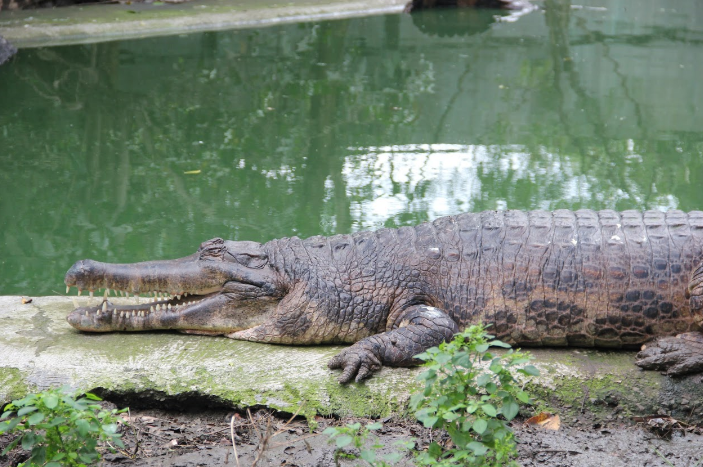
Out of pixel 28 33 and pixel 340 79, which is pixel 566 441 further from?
pixel 28 33

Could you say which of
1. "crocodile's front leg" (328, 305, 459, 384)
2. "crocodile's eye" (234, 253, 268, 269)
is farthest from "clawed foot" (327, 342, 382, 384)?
"crocodile's eye" (234, 253, 268, 269)

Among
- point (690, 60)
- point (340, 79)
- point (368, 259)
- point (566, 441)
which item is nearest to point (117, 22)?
point (340, 79)

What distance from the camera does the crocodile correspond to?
392 cm

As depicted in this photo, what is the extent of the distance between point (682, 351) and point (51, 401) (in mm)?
2918

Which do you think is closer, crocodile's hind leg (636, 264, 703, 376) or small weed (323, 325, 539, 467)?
small weed (323, 325, 539, 467)

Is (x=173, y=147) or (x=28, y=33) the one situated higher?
(x=28, y=33)

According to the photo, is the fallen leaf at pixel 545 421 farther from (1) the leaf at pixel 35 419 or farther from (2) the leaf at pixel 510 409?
(1) the leaf at pixel 35 419

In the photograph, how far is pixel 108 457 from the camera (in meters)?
3.32


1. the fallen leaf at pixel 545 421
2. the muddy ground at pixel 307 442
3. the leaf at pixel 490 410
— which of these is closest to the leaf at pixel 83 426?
the muddy ground at pixel 307 442

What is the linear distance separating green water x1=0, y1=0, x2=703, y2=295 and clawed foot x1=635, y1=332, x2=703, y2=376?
3170mm

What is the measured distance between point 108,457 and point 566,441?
6.79 feet

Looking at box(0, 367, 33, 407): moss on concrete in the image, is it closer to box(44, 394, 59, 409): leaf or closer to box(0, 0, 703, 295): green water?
box(44, 394, 59, 409): leaf

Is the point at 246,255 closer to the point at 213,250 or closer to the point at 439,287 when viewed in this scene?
the point at 213,250

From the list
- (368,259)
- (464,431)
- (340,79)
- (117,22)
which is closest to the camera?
(464,431)
